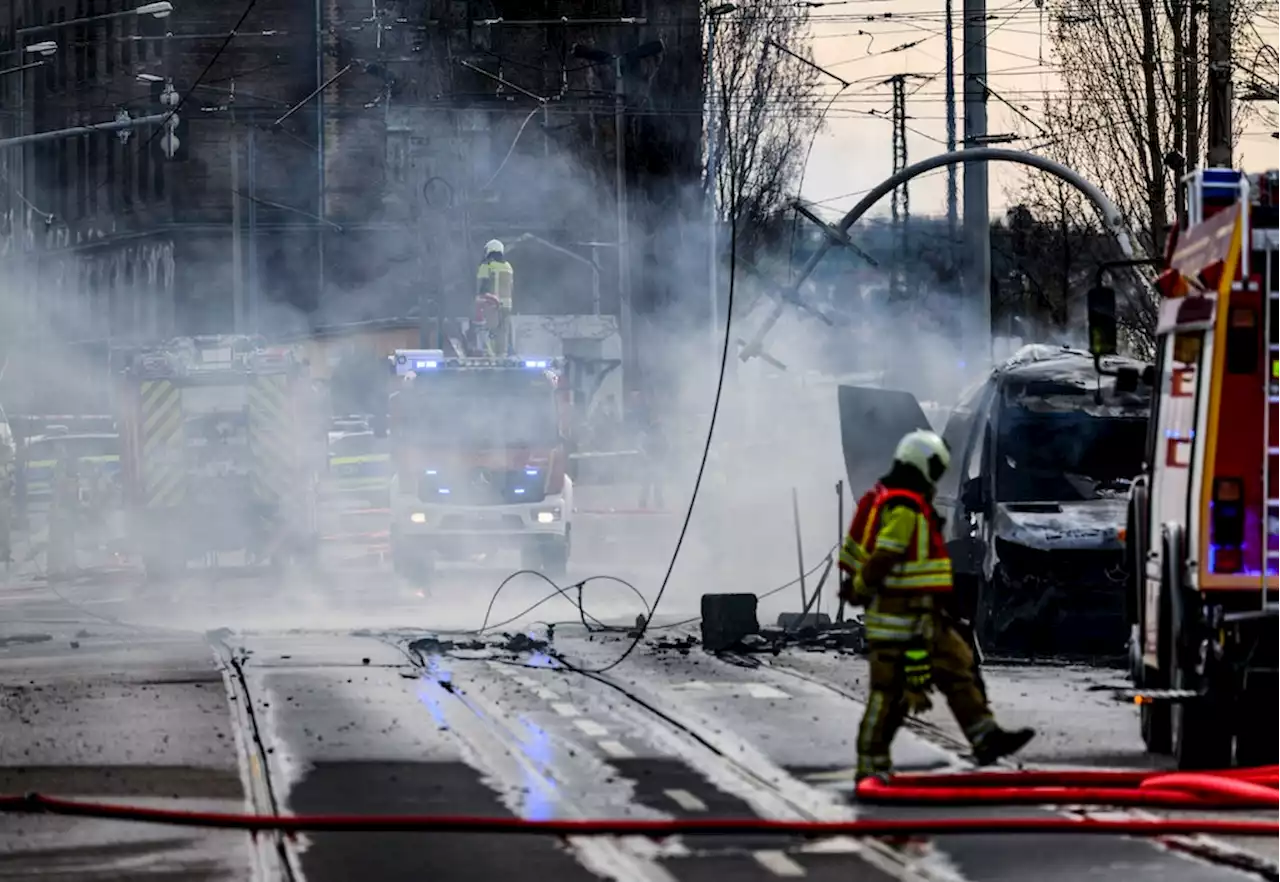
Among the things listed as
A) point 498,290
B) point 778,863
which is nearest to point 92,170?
point 498,290

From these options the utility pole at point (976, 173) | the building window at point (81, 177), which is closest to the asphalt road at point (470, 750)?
the utility pole at point (976, 173)

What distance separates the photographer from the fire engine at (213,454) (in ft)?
97.3

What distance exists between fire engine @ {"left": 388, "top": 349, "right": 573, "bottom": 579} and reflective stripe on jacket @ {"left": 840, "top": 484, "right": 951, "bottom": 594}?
54.3ft

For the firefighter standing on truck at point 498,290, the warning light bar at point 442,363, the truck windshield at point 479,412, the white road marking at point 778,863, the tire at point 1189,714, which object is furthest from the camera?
the firefighter standing on truck at point 498,290

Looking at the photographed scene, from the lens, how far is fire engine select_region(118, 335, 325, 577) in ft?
97.3

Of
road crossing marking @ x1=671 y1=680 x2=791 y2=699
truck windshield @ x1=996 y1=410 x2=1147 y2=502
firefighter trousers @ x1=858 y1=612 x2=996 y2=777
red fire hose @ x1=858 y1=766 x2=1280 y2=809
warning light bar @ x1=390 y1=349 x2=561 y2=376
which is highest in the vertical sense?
warning light bar @ x1=390 y1=349 x2=561 y2=376

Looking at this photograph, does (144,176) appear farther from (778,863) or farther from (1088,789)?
(778,863)

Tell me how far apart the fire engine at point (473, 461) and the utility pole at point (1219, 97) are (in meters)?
8.93

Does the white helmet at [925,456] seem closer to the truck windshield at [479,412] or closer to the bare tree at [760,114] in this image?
the truck windshield at [479,412]

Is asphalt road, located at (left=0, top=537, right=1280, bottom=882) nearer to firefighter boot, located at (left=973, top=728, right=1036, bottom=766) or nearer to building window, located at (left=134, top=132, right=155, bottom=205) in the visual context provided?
firefighter boot, located at (left=973, top=728, right=1036, bottom=766)

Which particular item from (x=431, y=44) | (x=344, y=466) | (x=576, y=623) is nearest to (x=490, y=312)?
(x=576, y=623)

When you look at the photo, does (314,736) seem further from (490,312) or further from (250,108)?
(250,108)

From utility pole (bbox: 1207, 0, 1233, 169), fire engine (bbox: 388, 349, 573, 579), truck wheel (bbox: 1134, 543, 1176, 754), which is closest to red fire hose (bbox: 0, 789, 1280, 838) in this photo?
truck wheel (bbox: 1134, 543, 1176, 754)

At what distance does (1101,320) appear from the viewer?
12719mm
